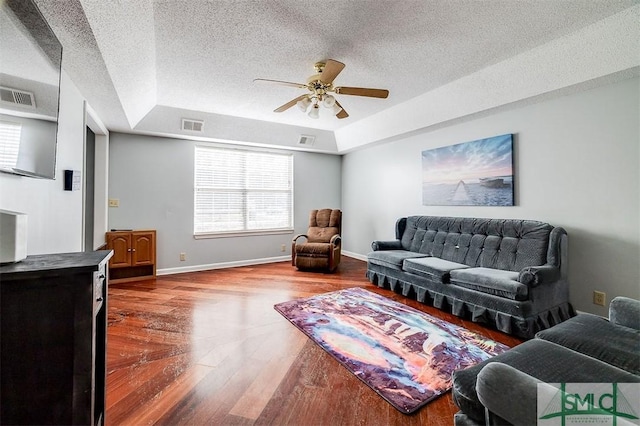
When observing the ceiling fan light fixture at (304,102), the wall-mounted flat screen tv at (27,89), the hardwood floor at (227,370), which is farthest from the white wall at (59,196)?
the ceiling fan light fixture at (304,102)

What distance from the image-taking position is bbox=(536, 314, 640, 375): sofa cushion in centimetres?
139

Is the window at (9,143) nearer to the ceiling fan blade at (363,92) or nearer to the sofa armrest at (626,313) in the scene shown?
the ceiling fan blade at (363,92)

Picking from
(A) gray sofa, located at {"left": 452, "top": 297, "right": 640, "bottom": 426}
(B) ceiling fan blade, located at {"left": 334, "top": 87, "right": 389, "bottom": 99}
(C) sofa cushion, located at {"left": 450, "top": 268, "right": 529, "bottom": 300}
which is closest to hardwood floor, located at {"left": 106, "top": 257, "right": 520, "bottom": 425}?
(C) sofa cushion, located at {"left": 450, "top": 268, "right": 529, "bottom": 300}

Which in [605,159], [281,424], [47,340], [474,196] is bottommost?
[281,424]

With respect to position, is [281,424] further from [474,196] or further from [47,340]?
[474,196]

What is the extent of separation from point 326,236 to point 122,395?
382 cm

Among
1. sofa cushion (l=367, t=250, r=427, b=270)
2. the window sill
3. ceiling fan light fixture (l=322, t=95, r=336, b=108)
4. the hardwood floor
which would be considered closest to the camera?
the hardwood floor

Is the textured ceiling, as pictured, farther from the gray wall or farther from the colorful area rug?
the colorful area rug

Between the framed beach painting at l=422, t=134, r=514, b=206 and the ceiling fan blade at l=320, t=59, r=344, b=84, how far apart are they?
2244 mm

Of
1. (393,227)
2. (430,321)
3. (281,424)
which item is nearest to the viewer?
(281,424)

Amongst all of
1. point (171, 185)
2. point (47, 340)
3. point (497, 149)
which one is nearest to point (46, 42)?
point (47, 340)

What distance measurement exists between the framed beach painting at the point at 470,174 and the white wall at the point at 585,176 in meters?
0.11

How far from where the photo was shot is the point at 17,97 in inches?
50.4

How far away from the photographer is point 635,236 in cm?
253
